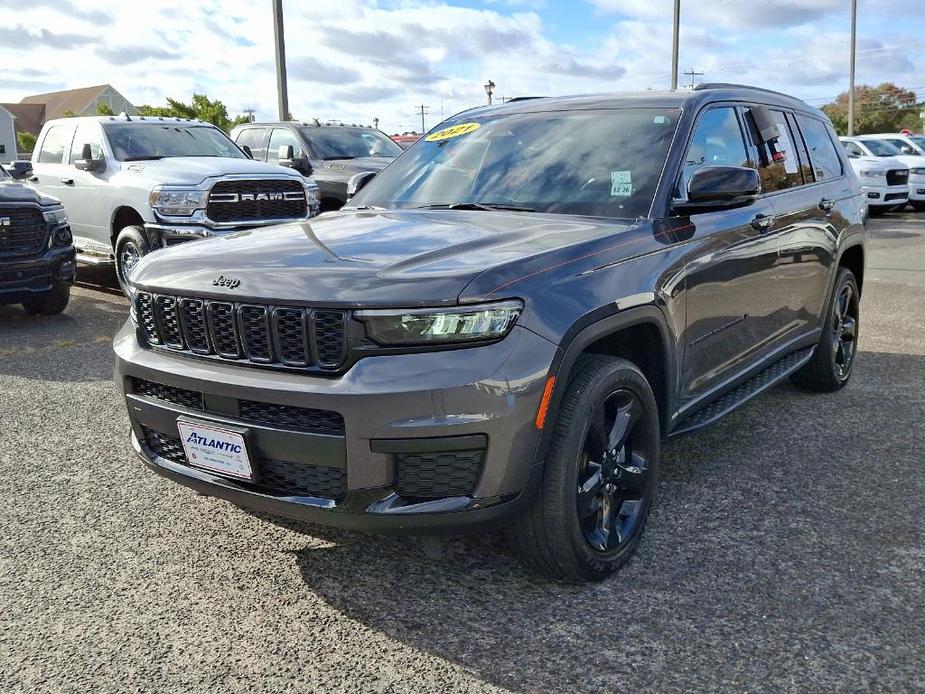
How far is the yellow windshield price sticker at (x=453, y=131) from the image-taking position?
4.50 metres

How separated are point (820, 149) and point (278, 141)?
8810 millimetres

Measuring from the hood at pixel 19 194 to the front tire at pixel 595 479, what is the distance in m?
6.93

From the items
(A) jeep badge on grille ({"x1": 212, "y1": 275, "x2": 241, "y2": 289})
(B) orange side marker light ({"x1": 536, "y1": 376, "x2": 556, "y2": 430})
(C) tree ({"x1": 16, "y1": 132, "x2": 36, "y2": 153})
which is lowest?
(B) orange side marker light ({"x1": 536, "y1": 376, "x2": 556, "y2": 430})

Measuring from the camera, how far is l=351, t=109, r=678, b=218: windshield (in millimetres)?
3738

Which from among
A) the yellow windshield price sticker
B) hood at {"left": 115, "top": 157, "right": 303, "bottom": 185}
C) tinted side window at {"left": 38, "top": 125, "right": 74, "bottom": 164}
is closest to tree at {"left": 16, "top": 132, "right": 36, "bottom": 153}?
tinted side window at {"left": 38, "top": 125, "right": 74, "bottom": 164}

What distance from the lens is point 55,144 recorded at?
1055 cm

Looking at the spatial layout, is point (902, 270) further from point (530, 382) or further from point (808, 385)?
point (530, 382)

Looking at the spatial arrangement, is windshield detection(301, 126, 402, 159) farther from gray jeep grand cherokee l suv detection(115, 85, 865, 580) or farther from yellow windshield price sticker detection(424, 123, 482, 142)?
gray jeep grand cherokee l suv detection(115, 85, 865, 580)

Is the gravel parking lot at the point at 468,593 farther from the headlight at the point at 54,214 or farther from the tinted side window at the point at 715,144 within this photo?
the headlight at the point at 54,214

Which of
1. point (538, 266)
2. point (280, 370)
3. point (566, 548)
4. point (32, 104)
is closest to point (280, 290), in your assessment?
point (280, 370)

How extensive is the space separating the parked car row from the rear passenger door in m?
15.4

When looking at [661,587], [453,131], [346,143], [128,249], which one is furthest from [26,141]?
[661,587]

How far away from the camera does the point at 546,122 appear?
420cm

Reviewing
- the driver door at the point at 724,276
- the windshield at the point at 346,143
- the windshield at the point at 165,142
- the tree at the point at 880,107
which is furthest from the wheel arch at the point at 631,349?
the tree at the point at 880,107
